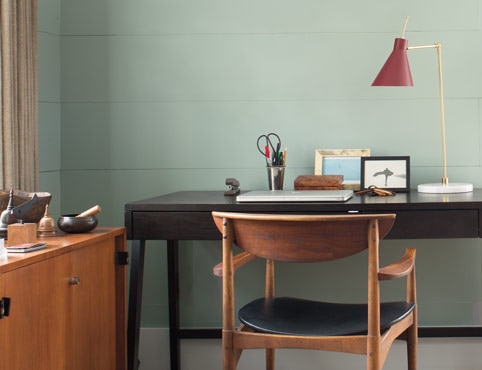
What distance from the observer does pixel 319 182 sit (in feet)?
8.80

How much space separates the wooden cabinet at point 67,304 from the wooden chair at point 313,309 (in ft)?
1.32

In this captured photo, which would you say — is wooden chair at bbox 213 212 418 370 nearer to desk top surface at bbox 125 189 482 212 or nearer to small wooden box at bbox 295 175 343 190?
desk top surface at bbox 125 189 482 212

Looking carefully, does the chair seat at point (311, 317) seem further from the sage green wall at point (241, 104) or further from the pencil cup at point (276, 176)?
the sage green wall at point (241, 104)

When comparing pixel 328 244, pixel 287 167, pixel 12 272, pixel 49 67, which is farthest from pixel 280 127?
pixel 12 272

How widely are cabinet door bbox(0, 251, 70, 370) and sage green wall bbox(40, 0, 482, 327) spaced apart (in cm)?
111

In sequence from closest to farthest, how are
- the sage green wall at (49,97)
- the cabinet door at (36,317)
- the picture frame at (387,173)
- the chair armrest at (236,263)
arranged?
the cabinet door at (36,317), the chair armrest at (236,263), the picture frame at (387,173), the sage green wall at (49,97)

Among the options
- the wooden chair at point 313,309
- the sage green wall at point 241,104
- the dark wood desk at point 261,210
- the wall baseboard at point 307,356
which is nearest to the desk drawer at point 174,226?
the dark wood desk at point 261,210

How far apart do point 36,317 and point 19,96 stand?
1.08 m

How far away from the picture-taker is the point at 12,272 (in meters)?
1.65

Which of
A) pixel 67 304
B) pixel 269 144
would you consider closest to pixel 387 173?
pixel 269 144

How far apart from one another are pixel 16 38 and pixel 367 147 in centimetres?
145

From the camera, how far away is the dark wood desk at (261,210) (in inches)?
89.8

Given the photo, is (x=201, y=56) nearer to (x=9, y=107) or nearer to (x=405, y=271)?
(x=9, y=107)

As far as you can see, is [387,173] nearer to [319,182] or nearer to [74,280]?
[319,182]
